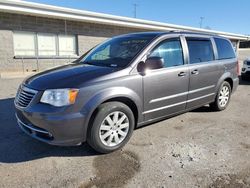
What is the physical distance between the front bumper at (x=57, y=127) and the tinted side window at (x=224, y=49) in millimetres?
3845

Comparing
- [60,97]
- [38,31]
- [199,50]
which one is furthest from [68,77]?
[38,31]

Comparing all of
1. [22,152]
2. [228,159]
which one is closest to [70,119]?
[22,152]

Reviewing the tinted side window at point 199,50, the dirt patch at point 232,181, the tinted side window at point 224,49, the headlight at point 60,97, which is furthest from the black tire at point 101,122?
the tinted side window at point 224,49

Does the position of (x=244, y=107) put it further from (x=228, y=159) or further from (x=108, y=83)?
(x=108, y=83)

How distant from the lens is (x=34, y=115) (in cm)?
315

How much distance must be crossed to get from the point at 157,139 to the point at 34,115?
204 cm

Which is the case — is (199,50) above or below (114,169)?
above

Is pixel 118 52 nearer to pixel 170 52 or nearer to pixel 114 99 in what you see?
pixel 170 52

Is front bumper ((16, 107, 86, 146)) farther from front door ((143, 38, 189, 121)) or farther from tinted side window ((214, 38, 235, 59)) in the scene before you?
tinted side window ((214, 38, 235, 59))

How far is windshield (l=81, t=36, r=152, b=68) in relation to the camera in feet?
12.8

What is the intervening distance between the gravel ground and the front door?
47cm

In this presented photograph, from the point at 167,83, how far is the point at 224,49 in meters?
2.49

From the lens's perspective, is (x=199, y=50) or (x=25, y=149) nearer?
(x=25, y=149)

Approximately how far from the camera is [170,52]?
4375mm
